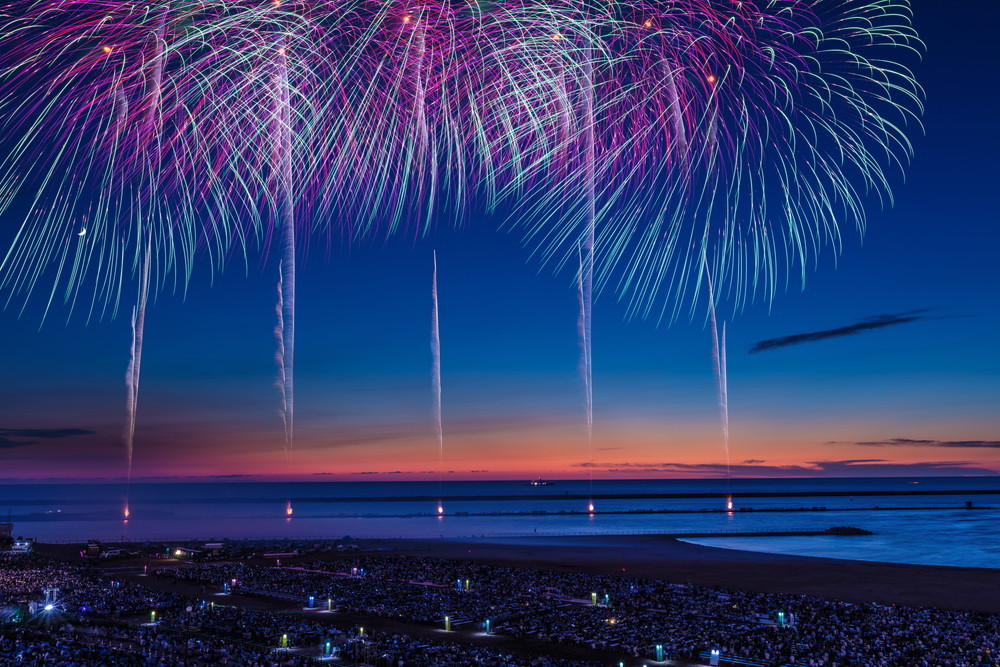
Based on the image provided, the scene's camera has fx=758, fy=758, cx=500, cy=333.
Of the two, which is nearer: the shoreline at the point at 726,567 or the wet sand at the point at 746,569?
the wet sand at the point at 746,569

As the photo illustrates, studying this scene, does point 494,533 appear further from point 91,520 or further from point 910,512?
point 910,512

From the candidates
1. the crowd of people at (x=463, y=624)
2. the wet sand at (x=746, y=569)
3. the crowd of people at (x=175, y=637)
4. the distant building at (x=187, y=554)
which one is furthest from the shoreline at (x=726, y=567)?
the crowd of people at (x=175, y=637)

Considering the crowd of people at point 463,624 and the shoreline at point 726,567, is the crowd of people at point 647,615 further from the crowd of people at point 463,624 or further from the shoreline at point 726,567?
the shoreline at point 726,567

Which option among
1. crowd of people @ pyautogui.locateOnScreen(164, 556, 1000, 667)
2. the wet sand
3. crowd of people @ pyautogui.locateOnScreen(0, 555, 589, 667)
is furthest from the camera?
the wet sand

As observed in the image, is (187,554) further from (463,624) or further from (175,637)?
(463,624)

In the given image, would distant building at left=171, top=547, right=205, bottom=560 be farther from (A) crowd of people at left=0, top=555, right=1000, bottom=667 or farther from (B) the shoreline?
(A) crowd of people at left=0, top=555, right=1000, bottom=667

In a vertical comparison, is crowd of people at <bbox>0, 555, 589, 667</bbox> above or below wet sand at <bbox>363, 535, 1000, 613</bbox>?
above

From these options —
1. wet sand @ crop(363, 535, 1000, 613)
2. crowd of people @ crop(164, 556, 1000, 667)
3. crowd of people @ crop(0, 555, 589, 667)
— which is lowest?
wet sand @ crop(363, 535, 1000, 613)

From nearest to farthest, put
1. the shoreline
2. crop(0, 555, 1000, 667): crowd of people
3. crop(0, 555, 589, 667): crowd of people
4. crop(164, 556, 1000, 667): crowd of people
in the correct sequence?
1. crop(0, 555, 589, 667): crowd of people
2. crop(0, 555, 1000, 667): crowd of people
3. crop(164, 556, 1000, 667): crowd of people
4. the shoreline

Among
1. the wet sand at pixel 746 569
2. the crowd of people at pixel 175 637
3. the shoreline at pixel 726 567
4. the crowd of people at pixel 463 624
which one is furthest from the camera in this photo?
the shoreline at pixel 726 567

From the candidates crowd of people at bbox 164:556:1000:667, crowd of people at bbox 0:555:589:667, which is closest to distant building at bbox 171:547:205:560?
crowd of people at bbox 164:556:1000:667

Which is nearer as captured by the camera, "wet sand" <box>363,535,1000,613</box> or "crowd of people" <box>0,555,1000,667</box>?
"crowd of people" <box>0,555,1000,667</box>
